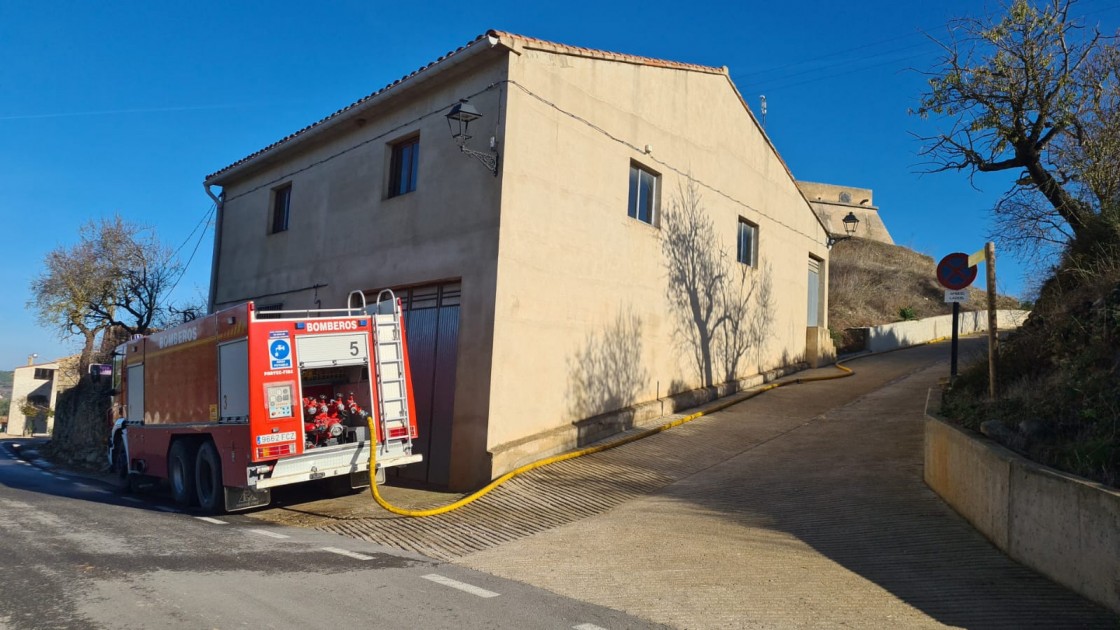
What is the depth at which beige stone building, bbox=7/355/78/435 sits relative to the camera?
52.6 m

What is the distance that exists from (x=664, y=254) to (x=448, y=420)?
5.60 meters

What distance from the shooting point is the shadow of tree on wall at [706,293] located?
1477 cm

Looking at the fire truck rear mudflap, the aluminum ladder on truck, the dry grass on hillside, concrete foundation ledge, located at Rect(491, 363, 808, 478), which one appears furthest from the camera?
the dry grass on hillside

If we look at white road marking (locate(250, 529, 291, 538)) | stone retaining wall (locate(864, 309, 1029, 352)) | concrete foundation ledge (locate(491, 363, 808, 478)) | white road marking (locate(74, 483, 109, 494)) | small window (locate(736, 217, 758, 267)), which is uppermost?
small window (locate(736, 217, 758, 267))

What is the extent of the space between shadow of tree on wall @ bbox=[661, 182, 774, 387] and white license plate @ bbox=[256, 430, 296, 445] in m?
7.86

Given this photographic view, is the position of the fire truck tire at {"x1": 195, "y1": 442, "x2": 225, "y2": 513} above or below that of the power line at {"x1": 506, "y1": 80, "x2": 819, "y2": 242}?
below

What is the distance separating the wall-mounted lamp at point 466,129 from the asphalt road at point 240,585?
18.3ft

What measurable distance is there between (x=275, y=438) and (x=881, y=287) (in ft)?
119

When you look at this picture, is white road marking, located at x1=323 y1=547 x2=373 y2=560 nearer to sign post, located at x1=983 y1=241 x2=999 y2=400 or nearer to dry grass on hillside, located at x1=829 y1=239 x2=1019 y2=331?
sign post, located at x1=983 y1=241 x2=999 y2=400

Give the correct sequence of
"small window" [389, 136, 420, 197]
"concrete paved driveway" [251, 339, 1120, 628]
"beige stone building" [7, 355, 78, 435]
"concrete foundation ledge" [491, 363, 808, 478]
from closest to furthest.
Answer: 1. "concrete paved driveway" [251, 339, 1120, 628]
2. "concrete foundation ledge" [491, 363, 808, 478]
3. "small window" [389, 136, 420, 197]
4. "beige stone building" [7, 355, 78, 435]

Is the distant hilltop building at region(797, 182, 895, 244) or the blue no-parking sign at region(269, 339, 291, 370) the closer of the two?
the blue no-parking sign at region(269, 339, 291, 370)

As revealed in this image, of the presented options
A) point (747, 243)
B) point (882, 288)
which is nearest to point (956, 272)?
point (747, 243)

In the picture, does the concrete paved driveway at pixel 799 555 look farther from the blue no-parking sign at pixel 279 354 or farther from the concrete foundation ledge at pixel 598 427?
the blue no-parking sign at pixel 279 354

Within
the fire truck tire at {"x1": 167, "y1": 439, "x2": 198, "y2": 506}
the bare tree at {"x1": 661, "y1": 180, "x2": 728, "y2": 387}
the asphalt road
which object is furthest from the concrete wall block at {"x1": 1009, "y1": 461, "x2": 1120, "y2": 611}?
the fire truck tire at {"x1": 167, "y1": 439, "x2": 198, "y2": 506}
